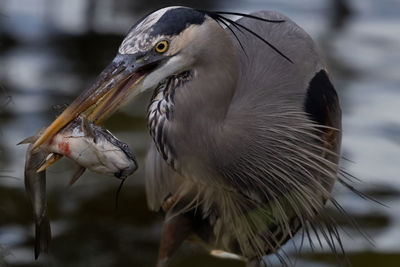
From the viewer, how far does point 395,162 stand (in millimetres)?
5027

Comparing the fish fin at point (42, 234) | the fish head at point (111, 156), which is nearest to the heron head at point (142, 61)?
the fish head at point (111, 156)

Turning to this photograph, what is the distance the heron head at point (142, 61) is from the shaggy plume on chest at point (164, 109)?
0.21 ft

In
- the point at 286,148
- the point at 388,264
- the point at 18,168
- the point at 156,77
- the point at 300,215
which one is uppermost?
the point at 156,77

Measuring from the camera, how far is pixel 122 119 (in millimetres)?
5340

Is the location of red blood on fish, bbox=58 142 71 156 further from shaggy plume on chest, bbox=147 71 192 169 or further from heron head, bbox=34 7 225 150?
Answer: shaggy plume on chest, bbox=147 71 192 169

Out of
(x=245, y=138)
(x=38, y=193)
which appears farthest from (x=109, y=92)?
(x=245, y=138)

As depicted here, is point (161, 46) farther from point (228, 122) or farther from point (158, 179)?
point (158, 179)

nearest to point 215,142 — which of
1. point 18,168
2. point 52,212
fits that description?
point 52,212

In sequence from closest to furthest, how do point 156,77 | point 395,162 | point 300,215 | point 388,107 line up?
point 156,77 < point 300,215 < point 395,162 < point 388,107

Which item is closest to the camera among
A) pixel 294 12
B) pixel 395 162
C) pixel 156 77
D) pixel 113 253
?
pixel 156 77

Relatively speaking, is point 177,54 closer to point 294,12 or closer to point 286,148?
point 286,148

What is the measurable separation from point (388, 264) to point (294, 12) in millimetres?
3980

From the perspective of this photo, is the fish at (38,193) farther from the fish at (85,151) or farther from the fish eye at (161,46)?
the fish eye at (161,46)

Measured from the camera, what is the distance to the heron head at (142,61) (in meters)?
2.50
